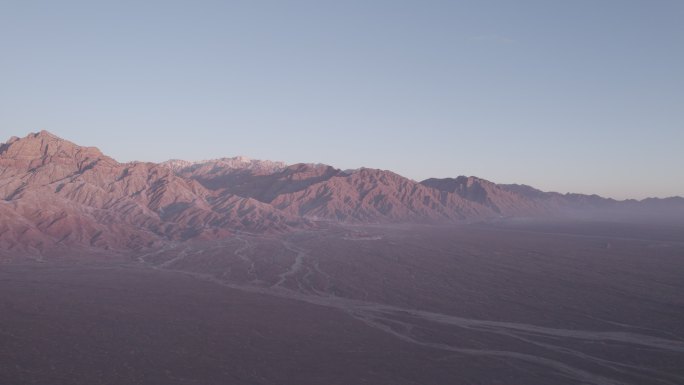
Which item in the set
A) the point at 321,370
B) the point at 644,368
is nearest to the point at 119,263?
the point at 321,370

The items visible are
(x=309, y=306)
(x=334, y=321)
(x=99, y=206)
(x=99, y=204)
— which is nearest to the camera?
(x=334, y=321)

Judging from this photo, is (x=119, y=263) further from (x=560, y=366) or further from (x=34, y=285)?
(x=560, y=366)

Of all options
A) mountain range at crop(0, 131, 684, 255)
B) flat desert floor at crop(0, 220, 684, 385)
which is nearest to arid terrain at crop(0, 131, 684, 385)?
flat desert floor at crop(0, 220, 684, 385)

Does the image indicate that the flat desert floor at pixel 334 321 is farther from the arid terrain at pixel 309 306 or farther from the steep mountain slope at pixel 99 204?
the steep mountain slope at pixel 99 204

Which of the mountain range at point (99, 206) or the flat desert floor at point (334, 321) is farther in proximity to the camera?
the mountain range at point (99, 206)

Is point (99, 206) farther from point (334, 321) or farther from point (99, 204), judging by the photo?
point (334, 321)

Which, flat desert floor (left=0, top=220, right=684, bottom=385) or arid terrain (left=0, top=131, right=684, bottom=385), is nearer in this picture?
flat desert floor (left=0, top=220, right=684, bottom=385)

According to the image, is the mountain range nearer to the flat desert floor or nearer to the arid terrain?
the arid terrain

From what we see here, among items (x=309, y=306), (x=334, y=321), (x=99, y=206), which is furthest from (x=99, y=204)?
(x=334, y=321)

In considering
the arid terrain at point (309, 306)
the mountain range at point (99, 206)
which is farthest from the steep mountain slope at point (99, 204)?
the arid terrain at point (309, 306)
